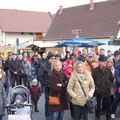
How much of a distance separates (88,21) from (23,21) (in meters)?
19.9

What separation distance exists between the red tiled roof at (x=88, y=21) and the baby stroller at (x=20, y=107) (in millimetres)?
19270

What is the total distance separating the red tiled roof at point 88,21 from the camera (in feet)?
82.8

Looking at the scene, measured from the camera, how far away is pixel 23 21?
4397cm

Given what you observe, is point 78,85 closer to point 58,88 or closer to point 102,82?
point 58,88

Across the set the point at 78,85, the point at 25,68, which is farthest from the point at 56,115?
the point at 25,68

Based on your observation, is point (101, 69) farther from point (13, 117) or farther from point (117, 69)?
point (13, 117)

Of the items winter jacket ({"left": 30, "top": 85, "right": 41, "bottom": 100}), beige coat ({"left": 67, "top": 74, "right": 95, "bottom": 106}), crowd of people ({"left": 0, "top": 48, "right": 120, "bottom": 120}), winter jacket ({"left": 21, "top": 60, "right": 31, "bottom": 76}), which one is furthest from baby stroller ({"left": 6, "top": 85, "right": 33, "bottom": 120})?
winter jacket ({"left": 21, "top": 60, "right": 31, "bottom": 76})

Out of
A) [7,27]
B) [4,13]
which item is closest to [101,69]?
[7,27]

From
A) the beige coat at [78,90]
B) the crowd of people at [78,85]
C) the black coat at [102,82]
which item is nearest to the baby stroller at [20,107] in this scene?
the crowd of people at [78,85]

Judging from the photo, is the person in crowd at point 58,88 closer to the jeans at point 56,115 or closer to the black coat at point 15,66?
the jeans at point 56,115

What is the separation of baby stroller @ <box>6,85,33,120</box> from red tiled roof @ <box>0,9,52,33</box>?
35646mm

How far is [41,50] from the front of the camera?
1986 centimetres

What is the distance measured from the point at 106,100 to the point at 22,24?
129ft

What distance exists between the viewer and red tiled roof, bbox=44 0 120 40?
82.8ft
